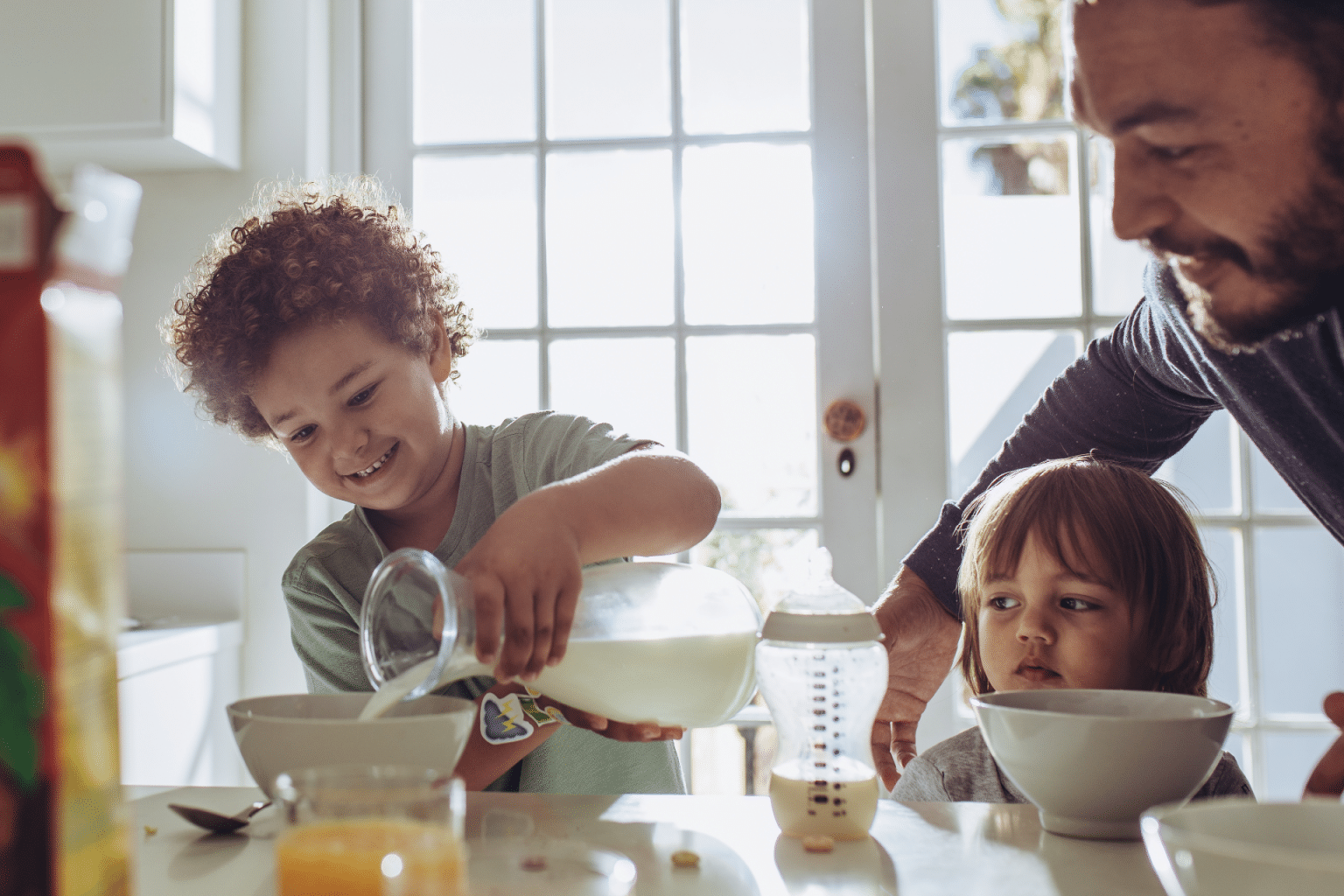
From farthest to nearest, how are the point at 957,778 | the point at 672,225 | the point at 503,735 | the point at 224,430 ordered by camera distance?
the point at 672,225 → the point at 224,430 → the point at 957,778 → the point at 503,735

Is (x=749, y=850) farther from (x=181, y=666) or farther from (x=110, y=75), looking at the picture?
(x=110, y=75)

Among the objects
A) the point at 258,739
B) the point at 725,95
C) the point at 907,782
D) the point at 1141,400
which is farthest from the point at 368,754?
the point at 725,95

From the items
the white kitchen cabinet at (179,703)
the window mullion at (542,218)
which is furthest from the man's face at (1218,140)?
the white kitchen cabinet at (179,703)

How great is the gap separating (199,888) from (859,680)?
392 mm

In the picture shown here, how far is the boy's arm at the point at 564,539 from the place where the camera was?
2.11ft

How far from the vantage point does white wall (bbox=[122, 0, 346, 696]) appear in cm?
190

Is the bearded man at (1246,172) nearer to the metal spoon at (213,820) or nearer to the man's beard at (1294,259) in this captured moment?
the man's beard at (1294,259)

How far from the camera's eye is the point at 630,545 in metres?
0.87

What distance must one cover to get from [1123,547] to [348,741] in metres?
0.79

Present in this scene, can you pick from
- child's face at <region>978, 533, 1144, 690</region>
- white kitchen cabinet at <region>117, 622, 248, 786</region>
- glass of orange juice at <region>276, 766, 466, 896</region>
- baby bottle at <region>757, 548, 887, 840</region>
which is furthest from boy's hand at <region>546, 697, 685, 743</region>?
white kitchen cabinet at <region>117, 622, 248, 786</region>

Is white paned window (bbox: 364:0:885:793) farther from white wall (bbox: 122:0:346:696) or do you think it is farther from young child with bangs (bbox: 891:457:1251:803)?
young child with bangs (bbox: 891:457:1251:803)

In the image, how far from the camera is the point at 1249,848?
39cm

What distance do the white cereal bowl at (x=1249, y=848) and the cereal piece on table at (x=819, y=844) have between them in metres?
0.20

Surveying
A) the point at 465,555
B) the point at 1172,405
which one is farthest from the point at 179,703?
the point at 1172,405
